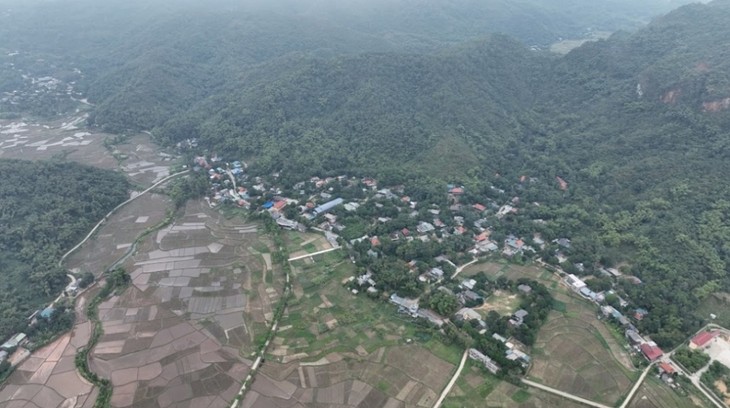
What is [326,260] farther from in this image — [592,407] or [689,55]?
[689,55]

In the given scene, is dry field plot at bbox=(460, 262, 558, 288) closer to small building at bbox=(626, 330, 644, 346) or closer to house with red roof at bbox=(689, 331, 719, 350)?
small building at bbox=(626, 330, 644, 346)

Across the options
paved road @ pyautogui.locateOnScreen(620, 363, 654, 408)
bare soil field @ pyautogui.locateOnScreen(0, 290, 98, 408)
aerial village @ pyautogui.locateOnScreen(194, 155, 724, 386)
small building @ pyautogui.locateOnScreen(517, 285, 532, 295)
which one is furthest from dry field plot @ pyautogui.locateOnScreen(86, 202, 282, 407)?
paved road @ pyautogui.locateOnScreen(620, 363, 654, 408)

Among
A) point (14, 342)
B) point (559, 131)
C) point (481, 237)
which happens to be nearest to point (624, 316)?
point (481, 237)

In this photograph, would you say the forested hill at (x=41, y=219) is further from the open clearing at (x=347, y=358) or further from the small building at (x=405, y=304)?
the small building at (x=405, y=304)

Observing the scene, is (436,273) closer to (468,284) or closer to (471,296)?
(468,284)

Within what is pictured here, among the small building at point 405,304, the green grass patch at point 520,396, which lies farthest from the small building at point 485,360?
the small building at point 405,304

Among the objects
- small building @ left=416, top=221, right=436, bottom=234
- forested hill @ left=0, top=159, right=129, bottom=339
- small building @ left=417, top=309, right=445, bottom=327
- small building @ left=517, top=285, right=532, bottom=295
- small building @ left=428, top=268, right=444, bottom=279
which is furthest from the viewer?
small building @ left=416, top=221, right=436, bottom=234
